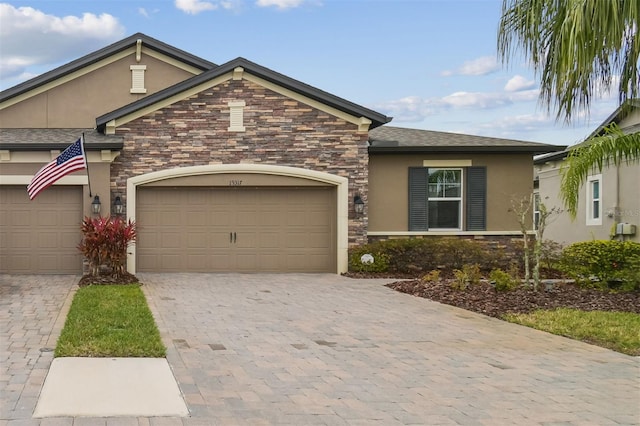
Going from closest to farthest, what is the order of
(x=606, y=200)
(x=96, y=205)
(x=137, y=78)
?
(x=96, y=205), (x=137, y=78), (x=606, y=200)

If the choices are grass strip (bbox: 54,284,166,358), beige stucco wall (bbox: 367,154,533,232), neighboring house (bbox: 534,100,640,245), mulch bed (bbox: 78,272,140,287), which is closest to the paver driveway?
grass strip (bbox: 54,284,166,358)

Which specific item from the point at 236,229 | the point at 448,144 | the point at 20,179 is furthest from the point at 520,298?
the point at 20,179

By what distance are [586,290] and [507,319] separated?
3.99m

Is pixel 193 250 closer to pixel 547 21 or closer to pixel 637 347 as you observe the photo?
pixel 547 21

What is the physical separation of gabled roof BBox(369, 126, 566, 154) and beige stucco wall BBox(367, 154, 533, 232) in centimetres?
32

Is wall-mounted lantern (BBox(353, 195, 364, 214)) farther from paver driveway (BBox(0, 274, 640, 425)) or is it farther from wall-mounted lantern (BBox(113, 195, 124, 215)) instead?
wall-mounted lantern (BBox(113, 195, 124, 215))

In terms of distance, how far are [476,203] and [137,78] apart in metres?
10.8

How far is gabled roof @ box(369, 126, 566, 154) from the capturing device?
60.9 ft

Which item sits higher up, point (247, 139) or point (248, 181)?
point (247, 139)

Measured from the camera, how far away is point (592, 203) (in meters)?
22.3

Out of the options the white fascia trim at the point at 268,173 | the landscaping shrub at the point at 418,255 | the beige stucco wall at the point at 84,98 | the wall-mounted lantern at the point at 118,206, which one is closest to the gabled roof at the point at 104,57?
the beige stucco wall at the point at 84,98

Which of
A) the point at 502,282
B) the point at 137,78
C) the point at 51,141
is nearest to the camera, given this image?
the point at 502,282

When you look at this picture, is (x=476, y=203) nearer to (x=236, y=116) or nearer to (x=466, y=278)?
(x=466, y=278)

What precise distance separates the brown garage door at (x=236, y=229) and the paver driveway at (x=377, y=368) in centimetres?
507
